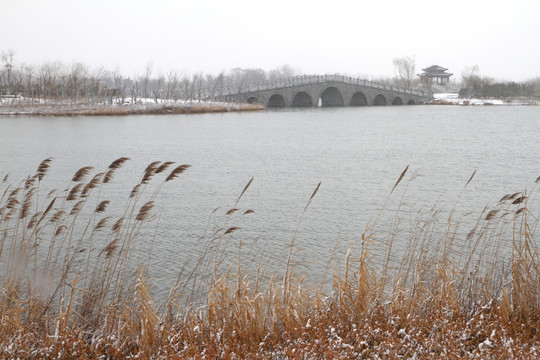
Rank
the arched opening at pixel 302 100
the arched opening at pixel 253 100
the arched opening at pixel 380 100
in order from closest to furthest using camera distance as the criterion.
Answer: the arched opening at pixel 253 100 < the arched opening at pixel 302 100 < the arched opening at pixel 380 100

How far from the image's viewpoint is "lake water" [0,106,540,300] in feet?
35.8

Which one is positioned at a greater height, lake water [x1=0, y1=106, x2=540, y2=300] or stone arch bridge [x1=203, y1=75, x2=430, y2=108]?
stone arch bridge [x1=203, y1=75, x2=430, y2=108]

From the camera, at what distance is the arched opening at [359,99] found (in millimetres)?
83188

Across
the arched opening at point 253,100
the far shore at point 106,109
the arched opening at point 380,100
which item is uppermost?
the arched opening at point 380,100

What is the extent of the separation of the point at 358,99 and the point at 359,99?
19 centimetres

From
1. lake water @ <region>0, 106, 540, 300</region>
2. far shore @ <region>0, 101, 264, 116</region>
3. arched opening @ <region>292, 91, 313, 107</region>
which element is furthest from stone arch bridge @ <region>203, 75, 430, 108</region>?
lake water @ <region>0, 106, 540, 300</region>

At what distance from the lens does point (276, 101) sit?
75125mm

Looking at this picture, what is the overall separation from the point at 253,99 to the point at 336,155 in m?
50.2

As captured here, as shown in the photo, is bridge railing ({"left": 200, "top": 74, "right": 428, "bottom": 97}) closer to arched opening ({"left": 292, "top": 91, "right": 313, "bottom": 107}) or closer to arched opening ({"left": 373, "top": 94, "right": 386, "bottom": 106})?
arched opening ({"left": 292, "top": 91, "right": 313, "bottom": 107})

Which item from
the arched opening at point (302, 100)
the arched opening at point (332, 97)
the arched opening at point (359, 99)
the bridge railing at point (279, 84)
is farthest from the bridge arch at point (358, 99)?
the arched opening at point (302, 100)

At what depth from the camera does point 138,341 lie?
515cm

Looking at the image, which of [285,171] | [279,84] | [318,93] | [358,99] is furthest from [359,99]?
[285,171]

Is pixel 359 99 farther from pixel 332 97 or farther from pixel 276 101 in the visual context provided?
pixel 276 101

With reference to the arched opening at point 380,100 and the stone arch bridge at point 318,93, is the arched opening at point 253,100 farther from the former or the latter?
the arched opening at point 380,100
